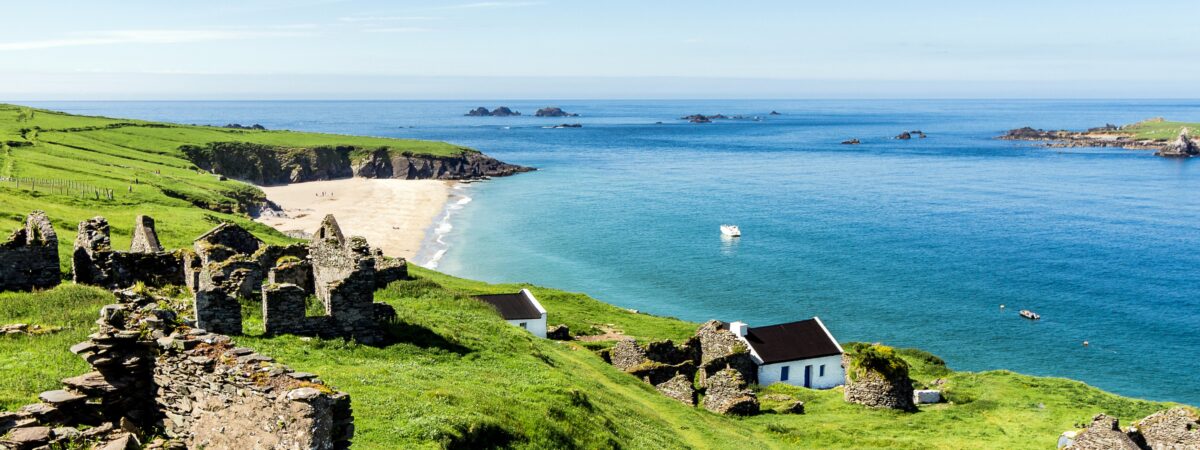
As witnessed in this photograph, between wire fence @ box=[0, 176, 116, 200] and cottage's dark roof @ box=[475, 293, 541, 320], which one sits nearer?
cottage's dark roof @ box=[475, 293, 541, 320]

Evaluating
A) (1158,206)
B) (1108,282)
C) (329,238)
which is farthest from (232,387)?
(1158,206)

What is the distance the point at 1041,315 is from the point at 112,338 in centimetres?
8559

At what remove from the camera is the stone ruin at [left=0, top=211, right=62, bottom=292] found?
88.5 feet

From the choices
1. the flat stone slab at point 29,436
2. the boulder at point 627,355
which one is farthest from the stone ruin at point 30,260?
the boulder at point 627,355

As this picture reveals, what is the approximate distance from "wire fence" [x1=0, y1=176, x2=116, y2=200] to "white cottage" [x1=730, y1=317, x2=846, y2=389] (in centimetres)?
6422

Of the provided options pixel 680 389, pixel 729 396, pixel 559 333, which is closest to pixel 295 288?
pixel 680 389

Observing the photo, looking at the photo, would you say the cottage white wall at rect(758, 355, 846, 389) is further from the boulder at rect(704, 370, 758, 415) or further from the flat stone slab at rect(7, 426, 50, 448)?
the flat stone slab at rect(7, 426, 50, 448)

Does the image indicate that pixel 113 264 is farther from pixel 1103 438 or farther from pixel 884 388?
pixel 1103 438

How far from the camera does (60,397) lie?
44.4 feet

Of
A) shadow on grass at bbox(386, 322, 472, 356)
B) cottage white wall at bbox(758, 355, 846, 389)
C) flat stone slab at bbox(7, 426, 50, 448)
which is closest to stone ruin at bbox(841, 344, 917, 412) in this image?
cottage white wall at bbox(758, 355, 846, 389)

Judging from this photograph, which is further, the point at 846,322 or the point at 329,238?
the point at 846,322

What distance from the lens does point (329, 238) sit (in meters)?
33.0

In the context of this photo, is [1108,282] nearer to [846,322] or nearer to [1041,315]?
[1041,315]

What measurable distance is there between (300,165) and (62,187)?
106273 millimetres
